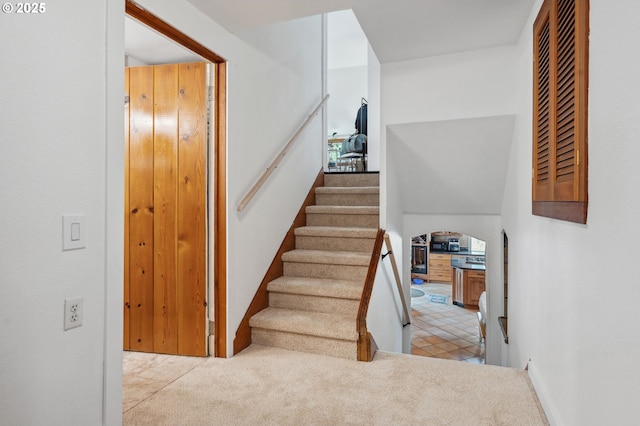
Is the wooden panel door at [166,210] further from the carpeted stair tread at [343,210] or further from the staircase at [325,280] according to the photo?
the carpeted stair tread at [343,210]

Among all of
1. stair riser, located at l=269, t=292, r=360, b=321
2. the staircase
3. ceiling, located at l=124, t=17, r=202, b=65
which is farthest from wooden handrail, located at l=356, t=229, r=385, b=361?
ceiling, located at l=124, t=17, r=202, b=65

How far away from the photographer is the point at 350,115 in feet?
23.7

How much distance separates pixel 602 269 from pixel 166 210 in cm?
247

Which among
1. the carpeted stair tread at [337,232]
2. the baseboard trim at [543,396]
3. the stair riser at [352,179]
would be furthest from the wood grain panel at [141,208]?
the baseboard trim at [543,396]

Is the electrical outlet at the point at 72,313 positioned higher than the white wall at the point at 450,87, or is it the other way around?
the white wall at the point at 450,87

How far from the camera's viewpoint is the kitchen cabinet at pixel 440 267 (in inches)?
348

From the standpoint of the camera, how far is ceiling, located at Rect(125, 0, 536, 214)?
2.15 m

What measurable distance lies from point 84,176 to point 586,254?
189 cm

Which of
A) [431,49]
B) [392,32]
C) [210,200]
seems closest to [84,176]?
[210,200]

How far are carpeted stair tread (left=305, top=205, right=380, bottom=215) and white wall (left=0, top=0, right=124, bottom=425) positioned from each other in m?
2.32

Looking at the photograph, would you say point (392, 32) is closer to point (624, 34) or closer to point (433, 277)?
point (624, 34)

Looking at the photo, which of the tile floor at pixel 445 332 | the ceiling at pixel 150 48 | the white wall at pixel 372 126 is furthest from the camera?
the white wall at pixel 372 126

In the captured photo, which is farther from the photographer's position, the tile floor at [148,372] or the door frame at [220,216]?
the door frame at [220,216]

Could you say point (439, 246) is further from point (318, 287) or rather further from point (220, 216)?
point (220, 216)
